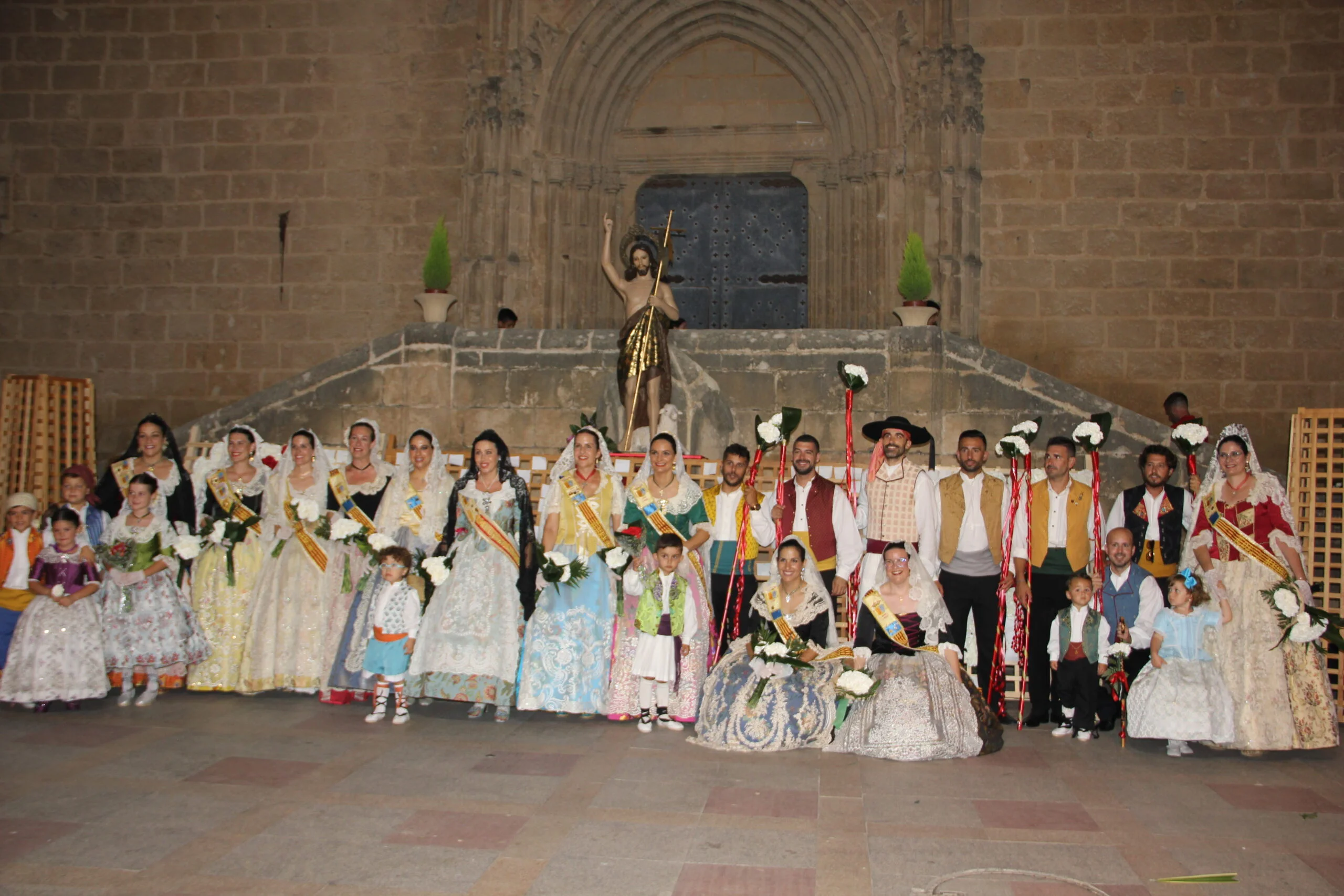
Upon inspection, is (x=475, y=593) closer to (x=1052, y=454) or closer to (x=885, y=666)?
(x=885, y=666)

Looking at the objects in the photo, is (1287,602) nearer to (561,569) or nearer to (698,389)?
(561,569)

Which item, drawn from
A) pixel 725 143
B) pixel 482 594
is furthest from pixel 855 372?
pixel 725 143

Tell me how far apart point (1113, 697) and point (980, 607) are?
0.87m

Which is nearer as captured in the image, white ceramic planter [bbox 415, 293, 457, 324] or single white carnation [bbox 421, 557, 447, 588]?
single white carnation [bbox 421, 557, 447, 588]

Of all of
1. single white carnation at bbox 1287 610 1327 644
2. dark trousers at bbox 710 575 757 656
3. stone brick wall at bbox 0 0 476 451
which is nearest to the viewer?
single white carnation at bbox 1287 610 1327 644

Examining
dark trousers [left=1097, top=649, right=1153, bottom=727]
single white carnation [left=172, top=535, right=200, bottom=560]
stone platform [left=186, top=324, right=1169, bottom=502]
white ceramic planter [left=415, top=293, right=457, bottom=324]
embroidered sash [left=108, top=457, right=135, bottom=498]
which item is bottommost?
dark trousers [left=1097, top=649, right=1153, bottom=727]

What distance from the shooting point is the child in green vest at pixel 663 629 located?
636cm

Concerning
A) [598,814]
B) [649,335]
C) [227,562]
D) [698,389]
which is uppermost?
[649,335]

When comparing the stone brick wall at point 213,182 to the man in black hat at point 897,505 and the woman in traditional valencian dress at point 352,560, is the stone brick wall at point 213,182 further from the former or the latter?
the man in black hat at point 897,505

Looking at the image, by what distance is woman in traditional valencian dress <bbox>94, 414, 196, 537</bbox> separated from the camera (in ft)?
24.0

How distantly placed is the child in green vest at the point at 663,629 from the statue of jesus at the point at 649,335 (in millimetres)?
1887

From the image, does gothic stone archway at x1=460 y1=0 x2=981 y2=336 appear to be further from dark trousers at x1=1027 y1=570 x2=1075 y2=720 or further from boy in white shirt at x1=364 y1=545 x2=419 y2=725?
boy in white shirt at x1=364 y1=545 x2=419 y2=725

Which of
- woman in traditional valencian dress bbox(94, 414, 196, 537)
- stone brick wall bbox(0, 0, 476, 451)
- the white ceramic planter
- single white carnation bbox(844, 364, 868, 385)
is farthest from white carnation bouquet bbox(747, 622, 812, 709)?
stone brick wall bbox(0, 0, 476, 451)

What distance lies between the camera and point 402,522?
22.9 ft
